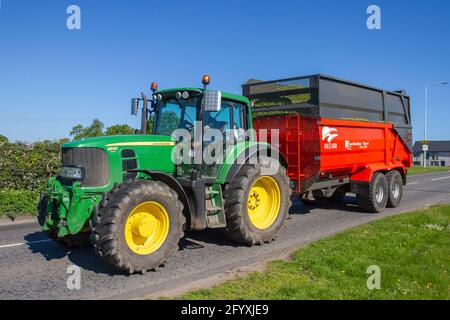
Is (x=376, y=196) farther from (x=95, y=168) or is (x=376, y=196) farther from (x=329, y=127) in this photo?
(x=95, y=168)

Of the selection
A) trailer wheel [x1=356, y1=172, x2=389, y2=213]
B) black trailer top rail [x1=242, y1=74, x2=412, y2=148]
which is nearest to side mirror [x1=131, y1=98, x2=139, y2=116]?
black trailer top rail [x1=242, y1=74, x2=412, y2=148]

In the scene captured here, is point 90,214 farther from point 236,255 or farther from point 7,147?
point 7,147

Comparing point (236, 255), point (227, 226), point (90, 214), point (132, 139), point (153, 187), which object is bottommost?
point (236, 255)

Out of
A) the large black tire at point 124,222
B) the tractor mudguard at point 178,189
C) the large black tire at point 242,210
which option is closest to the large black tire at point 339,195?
the large black tire at point 242,210

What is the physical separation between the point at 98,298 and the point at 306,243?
3.85 m

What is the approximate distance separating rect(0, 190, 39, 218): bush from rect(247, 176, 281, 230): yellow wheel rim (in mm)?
6554

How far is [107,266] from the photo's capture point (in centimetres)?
571

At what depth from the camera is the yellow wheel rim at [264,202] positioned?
7.32 m

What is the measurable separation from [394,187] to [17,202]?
10294 mm

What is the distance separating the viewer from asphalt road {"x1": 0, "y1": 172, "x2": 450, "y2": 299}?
486cm

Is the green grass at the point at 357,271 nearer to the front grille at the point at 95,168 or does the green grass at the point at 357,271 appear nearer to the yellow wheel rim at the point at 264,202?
the yellow wheel rim at the point at 264,202

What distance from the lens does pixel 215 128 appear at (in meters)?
6.95

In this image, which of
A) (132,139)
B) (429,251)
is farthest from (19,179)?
(429,251)

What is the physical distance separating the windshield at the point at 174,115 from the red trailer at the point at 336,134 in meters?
2.28
